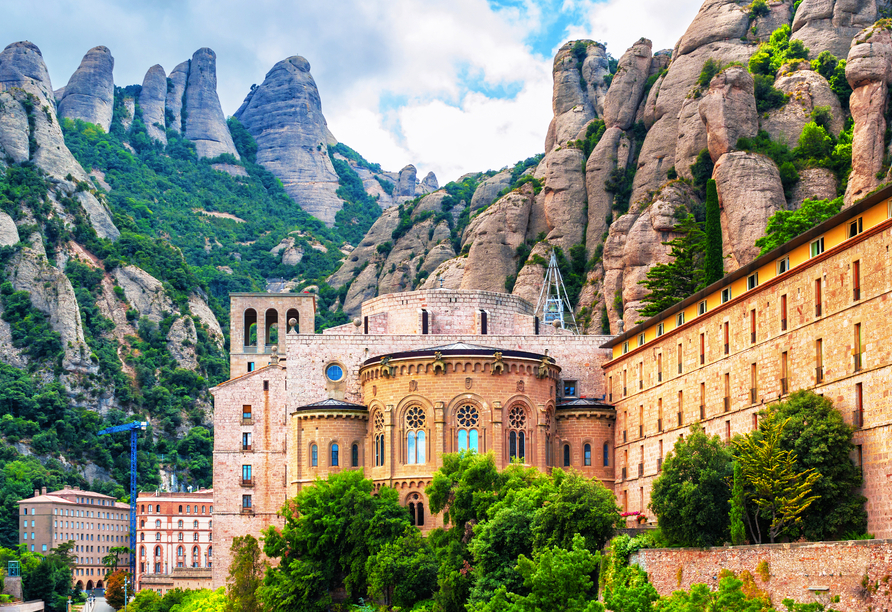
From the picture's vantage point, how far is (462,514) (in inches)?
2253

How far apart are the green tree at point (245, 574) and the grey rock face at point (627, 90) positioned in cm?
7198

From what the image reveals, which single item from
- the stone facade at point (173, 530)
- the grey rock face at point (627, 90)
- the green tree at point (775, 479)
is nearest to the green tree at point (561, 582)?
the green tree at point (775, 479)

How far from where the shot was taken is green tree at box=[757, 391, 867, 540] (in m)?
39.4

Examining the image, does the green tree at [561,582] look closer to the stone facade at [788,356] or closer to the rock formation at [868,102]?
the stone facade at [788,356]

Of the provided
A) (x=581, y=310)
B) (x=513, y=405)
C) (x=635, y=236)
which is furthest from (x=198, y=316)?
(x=513, y=405)

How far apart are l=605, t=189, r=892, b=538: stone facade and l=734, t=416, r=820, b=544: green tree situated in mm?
2292

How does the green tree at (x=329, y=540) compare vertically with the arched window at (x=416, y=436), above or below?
below

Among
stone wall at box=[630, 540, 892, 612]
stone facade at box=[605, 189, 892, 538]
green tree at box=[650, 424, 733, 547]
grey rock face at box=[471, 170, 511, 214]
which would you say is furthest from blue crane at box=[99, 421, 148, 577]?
stone wall at box=[630, 540, 892, 612]

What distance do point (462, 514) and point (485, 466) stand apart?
2.85m

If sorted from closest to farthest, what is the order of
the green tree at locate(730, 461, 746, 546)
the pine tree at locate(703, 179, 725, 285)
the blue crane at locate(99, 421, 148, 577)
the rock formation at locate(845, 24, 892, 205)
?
the green tree at locate(730, 461, 746, 546)
the pine tree at locate(703, 179, 725, 285)
the rock formation at locate(845, 24, 892, 205)
the blue crane at locate(99, 421, 148, 577)

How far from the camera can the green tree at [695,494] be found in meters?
43.0

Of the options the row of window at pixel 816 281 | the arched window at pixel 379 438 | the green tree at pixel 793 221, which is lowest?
the arched window at pixel 379 438

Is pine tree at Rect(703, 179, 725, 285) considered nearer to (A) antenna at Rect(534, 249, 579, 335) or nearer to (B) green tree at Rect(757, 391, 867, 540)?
(A) antenna at Rect(534, 249, 579, 335)

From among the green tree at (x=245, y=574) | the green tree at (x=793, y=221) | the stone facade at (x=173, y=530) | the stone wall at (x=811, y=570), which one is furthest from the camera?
the stone facade at (x=173, y=530)
